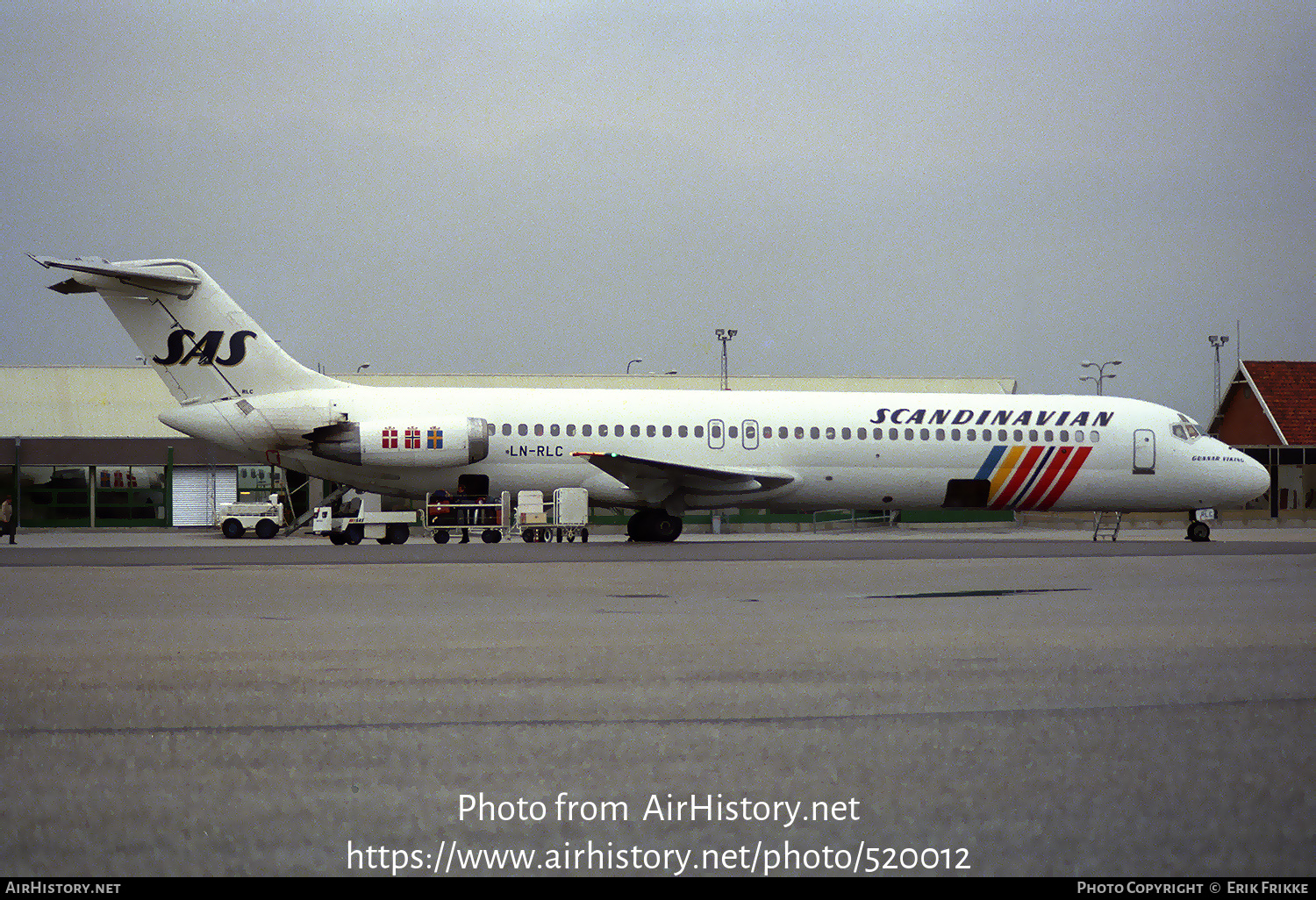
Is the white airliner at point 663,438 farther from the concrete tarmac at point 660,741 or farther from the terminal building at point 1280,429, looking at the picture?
the terminal building at point 1280,429

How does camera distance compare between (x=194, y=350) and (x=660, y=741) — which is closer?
(x=660, y=741)

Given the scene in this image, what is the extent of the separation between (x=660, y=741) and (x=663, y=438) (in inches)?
936

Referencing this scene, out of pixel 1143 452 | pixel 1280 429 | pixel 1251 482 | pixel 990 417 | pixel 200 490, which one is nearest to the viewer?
pixel 990 417

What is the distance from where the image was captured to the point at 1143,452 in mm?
30156

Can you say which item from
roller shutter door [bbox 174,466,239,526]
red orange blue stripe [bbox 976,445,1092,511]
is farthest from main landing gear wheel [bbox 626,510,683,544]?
roller shutter door [bbox 174,466,239,526]

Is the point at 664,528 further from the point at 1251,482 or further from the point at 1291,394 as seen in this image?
the point at 1291,394

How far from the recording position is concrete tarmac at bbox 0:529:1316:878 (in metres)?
3.70

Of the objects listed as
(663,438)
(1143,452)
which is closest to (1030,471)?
(1143,452)

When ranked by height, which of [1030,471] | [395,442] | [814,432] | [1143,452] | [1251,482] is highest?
[814,432]

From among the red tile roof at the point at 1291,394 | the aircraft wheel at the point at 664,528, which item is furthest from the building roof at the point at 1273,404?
the aircraft wheel at the point at 664,528

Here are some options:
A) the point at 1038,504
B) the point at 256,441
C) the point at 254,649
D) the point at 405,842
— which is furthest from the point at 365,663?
the point at 1038,504

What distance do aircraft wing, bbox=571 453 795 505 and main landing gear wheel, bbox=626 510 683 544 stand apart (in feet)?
1.06

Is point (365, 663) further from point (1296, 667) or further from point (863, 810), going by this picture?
point (1296, 667)

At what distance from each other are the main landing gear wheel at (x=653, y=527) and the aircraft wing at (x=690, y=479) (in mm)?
322
